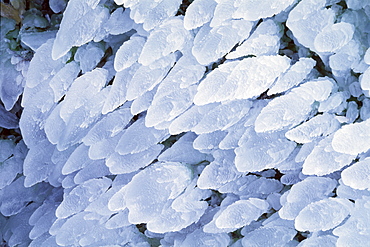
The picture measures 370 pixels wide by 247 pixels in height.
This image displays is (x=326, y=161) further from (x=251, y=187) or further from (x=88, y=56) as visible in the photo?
(x=88, y=56)

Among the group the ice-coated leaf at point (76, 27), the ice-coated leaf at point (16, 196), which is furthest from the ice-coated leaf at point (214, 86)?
the ice-coated leaf at point (16, 196)

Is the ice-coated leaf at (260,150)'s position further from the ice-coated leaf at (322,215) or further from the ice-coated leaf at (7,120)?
the ice-coated leaf at (7,120)

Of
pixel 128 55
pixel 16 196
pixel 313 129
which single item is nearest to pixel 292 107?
pixel 313 129

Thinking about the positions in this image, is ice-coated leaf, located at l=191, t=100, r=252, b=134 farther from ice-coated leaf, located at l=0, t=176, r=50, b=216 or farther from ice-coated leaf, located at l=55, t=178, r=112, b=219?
ice-coated leaf, located at l=0, t=176, r=50, b=216

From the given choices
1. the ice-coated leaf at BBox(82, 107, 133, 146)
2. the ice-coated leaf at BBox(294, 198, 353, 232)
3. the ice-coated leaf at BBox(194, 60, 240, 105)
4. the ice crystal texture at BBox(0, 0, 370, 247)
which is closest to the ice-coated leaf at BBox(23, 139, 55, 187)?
the ice crystal texture at BBox(0, 0, 370, 247)

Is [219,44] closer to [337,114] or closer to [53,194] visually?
[337,114]

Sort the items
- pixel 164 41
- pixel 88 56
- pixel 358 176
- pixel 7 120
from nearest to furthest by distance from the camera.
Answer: pixel 358 176 < pixel 164 41 < pixel 88 56 < pixel 7 120

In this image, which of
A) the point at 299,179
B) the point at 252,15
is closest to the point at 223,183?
the point at 299,179
